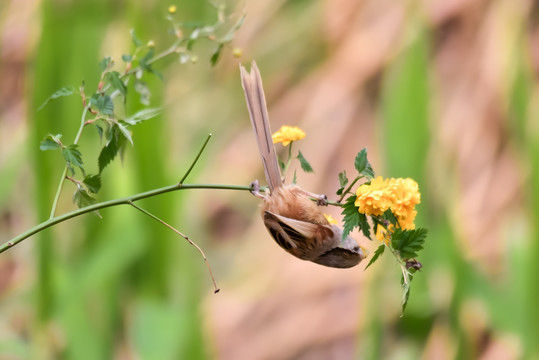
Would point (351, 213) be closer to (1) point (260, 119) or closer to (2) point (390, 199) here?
(2) point (390, 199)

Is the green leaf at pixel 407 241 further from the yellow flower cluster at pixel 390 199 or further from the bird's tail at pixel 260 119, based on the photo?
the bird's tail at pixel 260 119

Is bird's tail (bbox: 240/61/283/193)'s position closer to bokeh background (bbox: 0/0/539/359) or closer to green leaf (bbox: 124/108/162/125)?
green leaf (bbox: 124/108/162/125)

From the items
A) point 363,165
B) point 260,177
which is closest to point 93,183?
point 363,165

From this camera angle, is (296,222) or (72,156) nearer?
(72,156)

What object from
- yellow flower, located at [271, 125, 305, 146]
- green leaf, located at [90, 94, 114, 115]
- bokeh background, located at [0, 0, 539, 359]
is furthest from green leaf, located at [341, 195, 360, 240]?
bokeh background, located at [0, 0, 539, 359]

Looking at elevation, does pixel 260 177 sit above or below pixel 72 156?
below

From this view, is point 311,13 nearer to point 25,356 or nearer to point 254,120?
point 25,356

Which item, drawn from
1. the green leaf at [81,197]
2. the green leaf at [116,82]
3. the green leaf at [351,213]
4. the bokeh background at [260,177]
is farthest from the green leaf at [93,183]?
the bokeh background at [260,177]

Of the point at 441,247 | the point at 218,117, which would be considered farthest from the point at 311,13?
the point at 441,247
